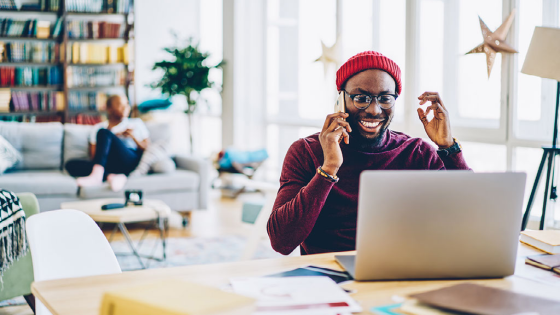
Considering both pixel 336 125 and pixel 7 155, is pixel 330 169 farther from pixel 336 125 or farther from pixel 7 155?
pixel 7 155

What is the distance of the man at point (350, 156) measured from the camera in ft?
5.46

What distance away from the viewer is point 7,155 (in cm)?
462

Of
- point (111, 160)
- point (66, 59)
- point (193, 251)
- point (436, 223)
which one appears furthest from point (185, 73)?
point (436, 223)

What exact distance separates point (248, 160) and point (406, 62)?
224 cm

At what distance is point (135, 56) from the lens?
306 inches

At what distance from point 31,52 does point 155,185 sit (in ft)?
10.7

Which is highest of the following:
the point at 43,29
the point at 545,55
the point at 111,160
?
the point at 43,29

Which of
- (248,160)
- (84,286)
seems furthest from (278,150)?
(84,286)

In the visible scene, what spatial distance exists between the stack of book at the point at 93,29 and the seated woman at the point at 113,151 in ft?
8.09

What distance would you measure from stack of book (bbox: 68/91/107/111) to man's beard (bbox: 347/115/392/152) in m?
6.03

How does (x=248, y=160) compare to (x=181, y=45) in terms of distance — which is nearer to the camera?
(x=248, y=160)

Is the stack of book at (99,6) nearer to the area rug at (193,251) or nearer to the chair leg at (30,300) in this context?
the area rug at (193,251)

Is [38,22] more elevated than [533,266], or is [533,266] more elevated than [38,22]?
[38,22]

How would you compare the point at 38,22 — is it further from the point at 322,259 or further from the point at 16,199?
the point at 322,259
